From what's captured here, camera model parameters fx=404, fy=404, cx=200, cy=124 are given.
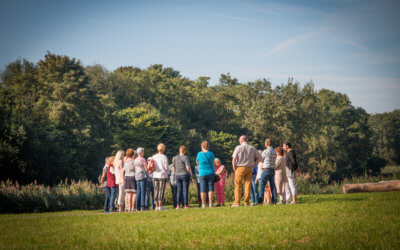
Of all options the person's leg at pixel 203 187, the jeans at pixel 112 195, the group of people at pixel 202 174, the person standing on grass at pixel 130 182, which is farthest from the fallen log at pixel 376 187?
the jeans at pixel 112 195

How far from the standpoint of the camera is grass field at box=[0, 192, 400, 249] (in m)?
5.78

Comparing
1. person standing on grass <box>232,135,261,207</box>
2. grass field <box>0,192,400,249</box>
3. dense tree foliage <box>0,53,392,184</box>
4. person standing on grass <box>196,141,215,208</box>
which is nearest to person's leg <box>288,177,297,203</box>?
person standing on grass <box>232,135,261,207</box>

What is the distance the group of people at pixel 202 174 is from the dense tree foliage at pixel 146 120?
19.2m

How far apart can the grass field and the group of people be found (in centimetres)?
339

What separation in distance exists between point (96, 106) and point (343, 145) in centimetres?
3824

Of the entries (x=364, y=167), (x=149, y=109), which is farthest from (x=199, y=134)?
(x=364, y=167)

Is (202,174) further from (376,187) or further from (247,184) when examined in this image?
(376,187)

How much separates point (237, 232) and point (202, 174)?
6204 millimetres

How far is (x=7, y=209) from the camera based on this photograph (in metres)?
17.7

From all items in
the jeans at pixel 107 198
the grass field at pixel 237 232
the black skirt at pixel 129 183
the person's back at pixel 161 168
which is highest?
the person's back at pixel 161 168

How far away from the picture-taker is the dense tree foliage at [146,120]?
37.3 m

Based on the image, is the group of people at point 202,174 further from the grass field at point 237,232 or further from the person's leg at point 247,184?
the grass field at point 237,232

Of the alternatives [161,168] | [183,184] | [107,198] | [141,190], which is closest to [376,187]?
[183,184]

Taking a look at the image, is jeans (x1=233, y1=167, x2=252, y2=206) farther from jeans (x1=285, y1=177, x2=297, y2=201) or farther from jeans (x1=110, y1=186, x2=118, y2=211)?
jeans (x1=110, y1=186, x2=118, y2=211)
